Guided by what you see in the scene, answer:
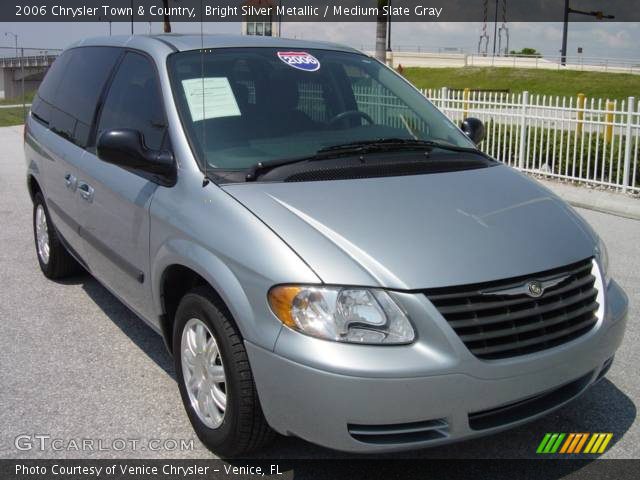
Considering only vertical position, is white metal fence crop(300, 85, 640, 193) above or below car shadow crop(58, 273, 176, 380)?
above

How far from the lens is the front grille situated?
2.76m

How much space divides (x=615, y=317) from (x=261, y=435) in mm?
1602

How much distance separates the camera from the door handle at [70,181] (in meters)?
4.67

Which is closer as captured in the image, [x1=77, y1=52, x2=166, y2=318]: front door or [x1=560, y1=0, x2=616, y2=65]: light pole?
[x1=77, y1=52, x2=166, y2=318]: front door

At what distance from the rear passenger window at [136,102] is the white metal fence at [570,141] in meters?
7.63

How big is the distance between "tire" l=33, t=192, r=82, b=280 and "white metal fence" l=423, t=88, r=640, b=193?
739 centimetres

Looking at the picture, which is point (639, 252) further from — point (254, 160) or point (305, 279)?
point (305, 279)

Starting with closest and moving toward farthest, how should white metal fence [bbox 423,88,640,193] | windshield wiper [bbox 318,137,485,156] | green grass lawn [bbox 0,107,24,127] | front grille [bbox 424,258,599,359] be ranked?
front grille [bbox 424,258,599,359]
windshield wiper [bbox 318,137,485,156]
white metal fence [bbox 423,88,640,193]
green grass lawn [bbox 0,107,24,127]

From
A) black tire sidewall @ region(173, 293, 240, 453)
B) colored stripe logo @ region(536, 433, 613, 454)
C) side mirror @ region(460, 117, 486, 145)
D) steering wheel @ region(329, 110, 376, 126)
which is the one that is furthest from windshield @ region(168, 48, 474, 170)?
colored stripe logo @ region(536, 433, 613, 454)

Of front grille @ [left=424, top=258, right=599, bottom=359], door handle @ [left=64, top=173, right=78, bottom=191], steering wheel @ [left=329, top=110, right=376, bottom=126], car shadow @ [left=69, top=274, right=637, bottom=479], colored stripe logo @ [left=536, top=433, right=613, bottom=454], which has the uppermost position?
steering wheel @ [left=329, top=110, right=376, bottom=126]

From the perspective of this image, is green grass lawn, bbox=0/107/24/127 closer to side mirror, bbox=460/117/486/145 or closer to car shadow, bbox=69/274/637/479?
side mirror, bbox=460/117/486/145

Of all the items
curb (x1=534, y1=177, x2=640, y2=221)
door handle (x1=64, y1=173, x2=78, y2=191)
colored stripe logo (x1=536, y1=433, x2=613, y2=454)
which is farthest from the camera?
curb (x1=534, y1=177, x2=640, y2=221)

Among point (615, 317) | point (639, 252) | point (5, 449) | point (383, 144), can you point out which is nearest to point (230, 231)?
point (383, 144)

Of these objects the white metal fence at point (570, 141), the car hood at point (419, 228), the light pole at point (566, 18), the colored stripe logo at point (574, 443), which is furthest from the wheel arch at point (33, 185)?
the light pole at point (566, 18)
